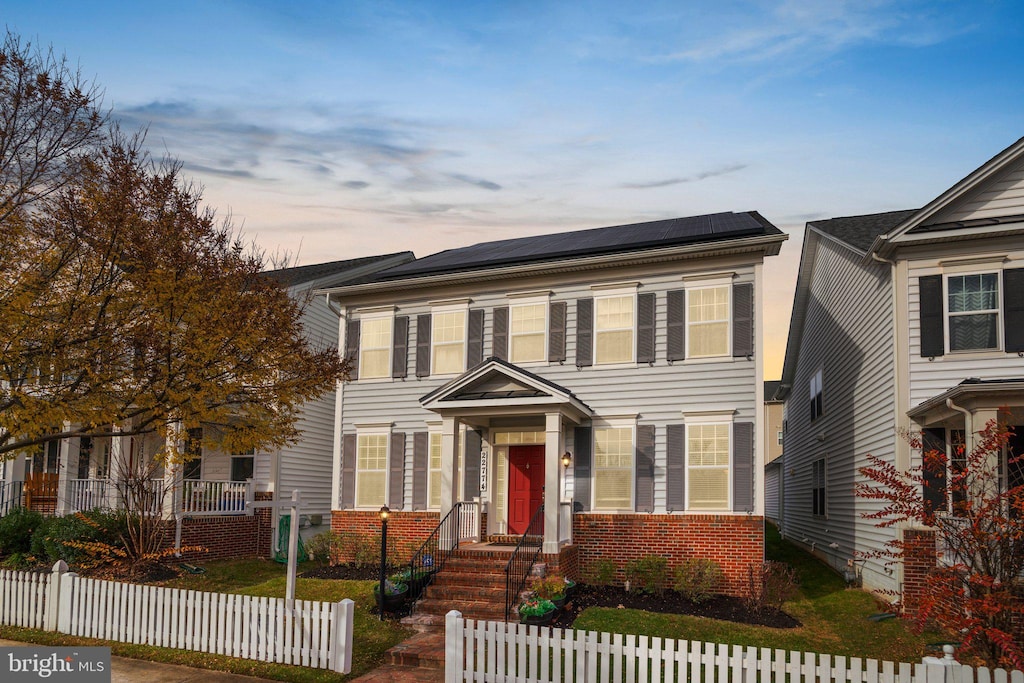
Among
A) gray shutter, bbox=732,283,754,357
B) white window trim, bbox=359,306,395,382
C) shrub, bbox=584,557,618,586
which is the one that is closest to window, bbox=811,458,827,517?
gray shutter, bbox=732,283,754,357

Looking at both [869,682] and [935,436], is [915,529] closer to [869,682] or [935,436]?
[935,436]

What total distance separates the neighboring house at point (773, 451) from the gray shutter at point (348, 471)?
1776 centimetres

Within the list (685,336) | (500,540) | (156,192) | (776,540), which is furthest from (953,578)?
(776,540)

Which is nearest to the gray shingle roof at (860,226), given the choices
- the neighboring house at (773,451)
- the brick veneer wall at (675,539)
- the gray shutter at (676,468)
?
the gray shutter at (676,468)

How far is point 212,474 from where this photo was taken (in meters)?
24.3

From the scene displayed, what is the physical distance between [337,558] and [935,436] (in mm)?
13026

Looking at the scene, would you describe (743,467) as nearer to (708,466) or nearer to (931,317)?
(708,466)

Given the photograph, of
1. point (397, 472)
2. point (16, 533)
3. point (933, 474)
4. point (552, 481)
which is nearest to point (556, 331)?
point (552, 481)

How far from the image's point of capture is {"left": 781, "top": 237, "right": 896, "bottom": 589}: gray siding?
16.3m

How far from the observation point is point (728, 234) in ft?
56.3

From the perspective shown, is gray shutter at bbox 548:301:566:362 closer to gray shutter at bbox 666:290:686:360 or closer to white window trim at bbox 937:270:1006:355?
gray shutter at bbox 666:290:686:360

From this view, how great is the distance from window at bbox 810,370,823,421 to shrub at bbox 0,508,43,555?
20681 millimetres

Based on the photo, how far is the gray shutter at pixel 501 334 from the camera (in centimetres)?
1927

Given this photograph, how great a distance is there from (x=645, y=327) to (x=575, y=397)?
2131 mm
